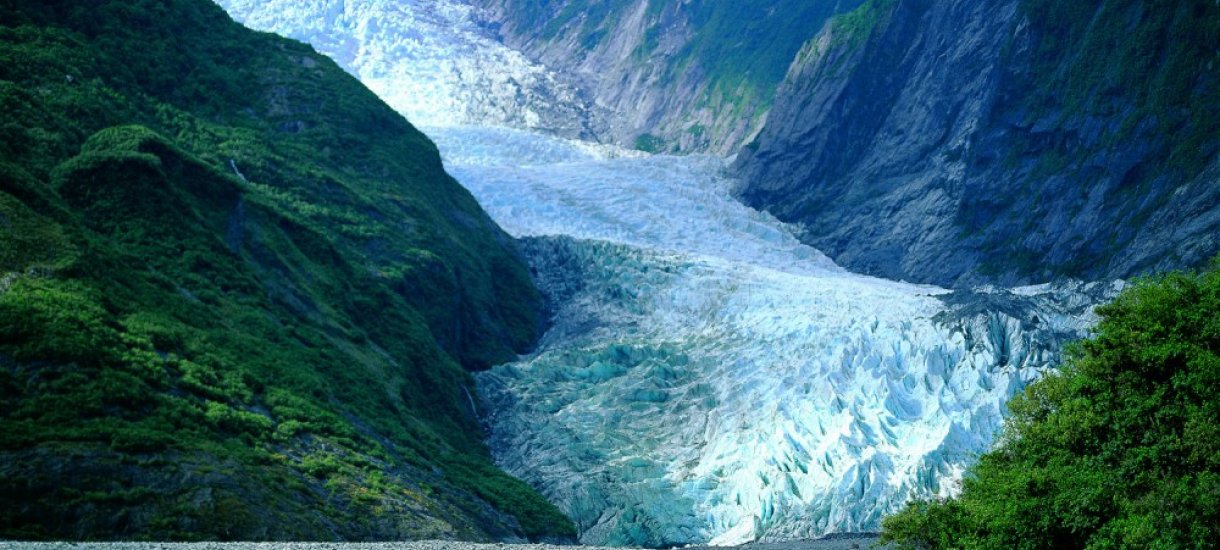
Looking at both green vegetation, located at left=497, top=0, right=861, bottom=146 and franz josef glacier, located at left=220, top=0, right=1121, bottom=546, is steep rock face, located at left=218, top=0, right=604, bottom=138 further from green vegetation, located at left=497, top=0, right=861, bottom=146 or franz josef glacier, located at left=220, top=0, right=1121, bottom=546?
franz josef glacier, located at left=220, top=0, right=1121, bottom=546

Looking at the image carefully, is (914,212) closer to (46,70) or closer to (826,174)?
(826,174)

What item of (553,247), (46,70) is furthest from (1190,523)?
(553,247)

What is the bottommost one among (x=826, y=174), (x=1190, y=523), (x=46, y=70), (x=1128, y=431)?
(x=1190, y=523)

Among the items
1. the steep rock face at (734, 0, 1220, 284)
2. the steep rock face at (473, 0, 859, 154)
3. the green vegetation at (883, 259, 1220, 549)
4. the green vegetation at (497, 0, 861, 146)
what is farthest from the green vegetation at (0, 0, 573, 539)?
the green vegetation at (497, 0, 861, 146)

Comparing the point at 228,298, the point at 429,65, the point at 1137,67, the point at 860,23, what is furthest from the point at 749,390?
the point at 429,65

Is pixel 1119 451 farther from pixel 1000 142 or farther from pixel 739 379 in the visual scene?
pixel 1000 142

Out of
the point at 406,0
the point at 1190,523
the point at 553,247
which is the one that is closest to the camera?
the point at 1190,523

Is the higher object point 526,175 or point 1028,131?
point 1028,131
